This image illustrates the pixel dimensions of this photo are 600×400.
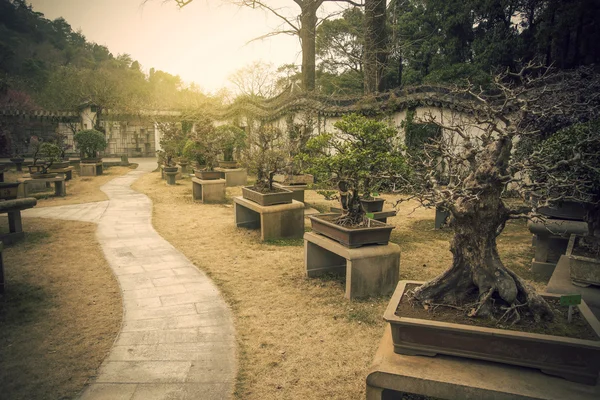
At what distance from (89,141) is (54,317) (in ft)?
48.5

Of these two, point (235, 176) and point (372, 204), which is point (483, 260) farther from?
point (235, 176)

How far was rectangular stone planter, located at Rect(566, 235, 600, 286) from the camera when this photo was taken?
3.26 m

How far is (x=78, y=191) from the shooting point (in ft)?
39.7

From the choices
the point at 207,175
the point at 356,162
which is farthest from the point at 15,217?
the point at 356,162

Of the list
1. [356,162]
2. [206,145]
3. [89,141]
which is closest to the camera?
[356,162]

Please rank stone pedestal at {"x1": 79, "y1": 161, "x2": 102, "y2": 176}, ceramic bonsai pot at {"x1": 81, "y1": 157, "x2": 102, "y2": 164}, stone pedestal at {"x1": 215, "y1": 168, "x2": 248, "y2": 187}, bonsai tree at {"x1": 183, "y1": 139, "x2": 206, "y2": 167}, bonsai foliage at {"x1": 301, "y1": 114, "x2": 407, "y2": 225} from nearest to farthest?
bonsai foliage at {"x1": 301, "y1": 114, "x2": 407, "y2": 225}
bonsai tree at {"x1": 183, "y1": 139, "x2": 206, "y2": 167}
stone pedestal at {"x1": 215, "y1": 168, "x2": 248, "y2": 187}
stone pedestal at {"x1": 79, "y1": 161, "x2": 102, "y2": 176}
ceramic bonsai pot at {"x1": 81, "y1": 157, "x2": 102, "y2": 164}

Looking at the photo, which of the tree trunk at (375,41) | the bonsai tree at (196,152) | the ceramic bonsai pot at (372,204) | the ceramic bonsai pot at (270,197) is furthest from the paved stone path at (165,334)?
the tree trunk at (375,41)

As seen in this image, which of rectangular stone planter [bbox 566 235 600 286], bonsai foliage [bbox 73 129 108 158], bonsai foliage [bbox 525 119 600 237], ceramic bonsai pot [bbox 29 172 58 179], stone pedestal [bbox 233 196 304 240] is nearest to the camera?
rectangular stone planter [bbox 566 235 600 286]

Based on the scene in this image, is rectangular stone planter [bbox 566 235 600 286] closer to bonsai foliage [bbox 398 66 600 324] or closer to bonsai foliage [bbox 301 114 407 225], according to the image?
bonsai foliage [bbox 398 66 600 324]

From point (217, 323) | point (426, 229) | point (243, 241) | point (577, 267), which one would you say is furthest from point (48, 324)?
point (426, 229)

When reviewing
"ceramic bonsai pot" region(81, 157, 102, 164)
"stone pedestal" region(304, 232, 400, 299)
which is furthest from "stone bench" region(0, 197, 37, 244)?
"ceramic bonsai pot" region(81, 157, 102, 164)

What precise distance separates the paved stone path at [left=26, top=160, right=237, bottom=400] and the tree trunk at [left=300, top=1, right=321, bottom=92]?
11.4m

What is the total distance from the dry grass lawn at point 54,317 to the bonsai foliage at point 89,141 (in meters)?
11.5

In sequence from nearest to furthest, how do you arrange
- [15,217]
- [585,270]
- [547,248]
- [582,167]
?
[585,270]
[582,167]
[547,248]
[15,217]
